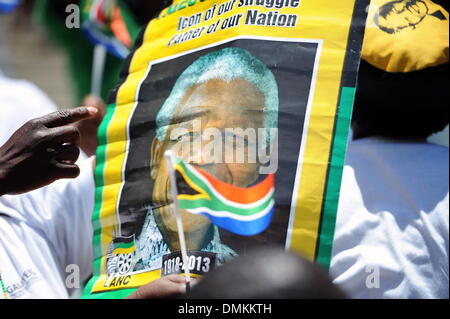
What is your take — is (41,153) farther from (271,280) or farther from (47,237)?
(271,280)

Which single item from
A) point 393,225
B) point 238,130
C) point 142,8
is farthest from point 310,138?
point 142,8

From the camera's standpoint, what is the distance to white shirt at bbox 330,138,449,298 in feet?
6.40

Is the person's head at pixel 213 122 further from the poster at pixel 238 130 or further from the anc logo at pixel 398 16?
the anc logo at pixel 398 16

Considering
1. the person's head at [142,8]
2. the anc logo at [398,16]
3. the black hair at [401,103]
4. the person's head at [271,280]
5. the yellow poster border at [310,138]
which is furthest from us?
the person's head at [142,8]

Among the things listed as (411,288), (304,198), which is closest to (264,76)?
(304,198)

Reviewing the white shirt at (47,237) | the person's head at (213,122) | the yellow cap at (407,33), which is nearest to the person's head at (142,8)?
the white shirt at (47,237)

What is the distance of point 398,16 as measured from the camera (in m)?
1.93

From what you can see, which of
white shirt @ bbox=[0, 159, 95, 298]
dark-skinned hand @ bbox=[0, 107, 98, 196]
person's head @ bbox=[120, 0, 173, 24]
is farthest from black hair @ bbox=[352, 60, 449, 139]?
person's head @ bbox=[120, 0, 173, 24]

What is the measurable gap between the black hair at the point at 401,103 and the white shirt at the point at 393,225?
2.5 inches

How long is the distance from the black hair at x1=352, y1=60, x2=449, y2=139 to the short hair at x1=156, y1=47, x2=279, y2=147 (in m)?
0.30

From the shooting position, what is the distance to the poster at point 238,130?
1809mm

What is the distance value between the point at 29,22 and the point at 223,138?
21.2 feet

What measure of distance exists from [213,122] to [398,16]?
1.73 feet

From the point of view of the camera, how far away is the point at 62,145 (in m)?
A: 1.92
